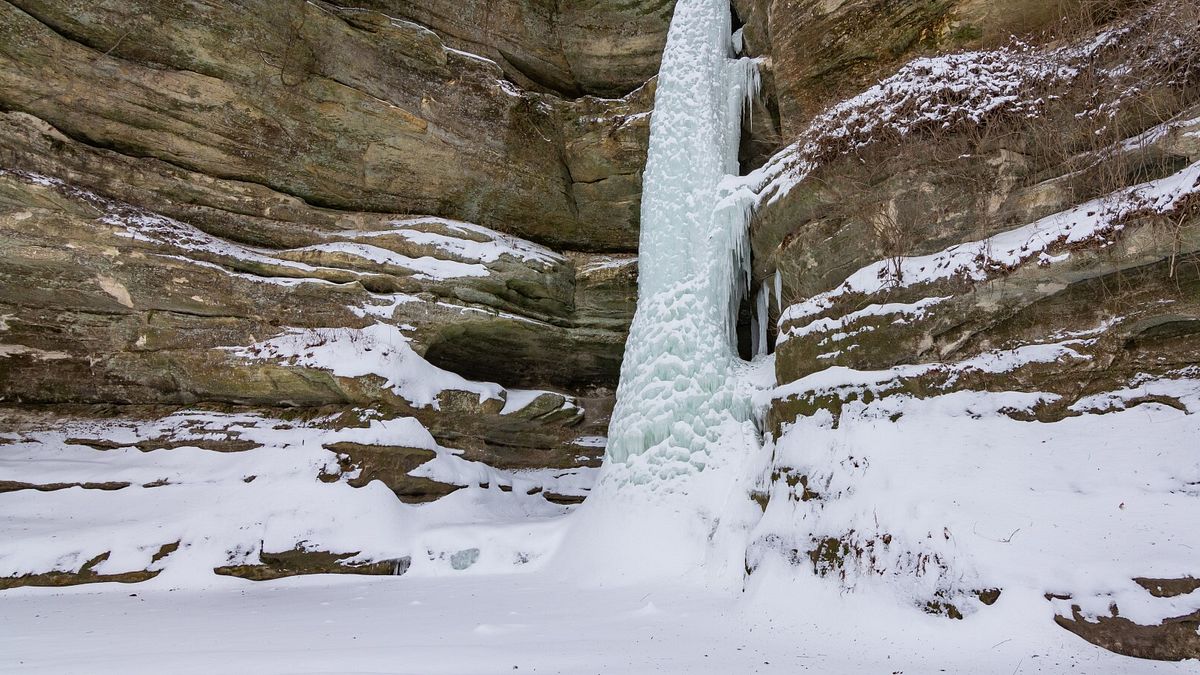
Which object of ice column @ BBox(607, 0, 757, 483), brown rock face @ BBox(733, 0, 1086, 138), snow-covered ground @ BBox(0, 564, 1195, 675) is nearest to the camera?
snow-covered ground @ BBox(0, 564, 1195, 675)

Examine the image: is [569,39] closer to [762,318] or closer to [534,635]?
[762,318]

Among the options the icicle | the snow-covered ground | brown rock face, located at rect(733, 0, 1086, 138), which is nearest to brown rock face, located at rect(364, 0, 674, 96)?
brown rock face, located at rect(733, 0, 1086, 138)

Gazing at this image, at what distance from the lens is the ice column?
805cm

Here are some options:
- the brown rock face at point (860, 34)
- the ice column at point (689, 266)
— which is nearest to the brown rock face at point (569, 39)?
the ice column at point (689, 266)

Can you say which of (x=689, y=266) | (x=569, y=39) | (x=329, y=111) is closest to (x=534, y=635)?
(x=689, y=266)

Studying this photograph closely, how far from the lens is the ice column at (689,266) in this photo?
805cm

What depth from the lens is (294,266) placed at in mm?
10133

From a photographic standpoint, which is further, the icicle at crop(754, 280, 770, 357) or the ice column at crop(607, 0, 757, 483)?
the icicle at crop(754, 280, 770, 357)

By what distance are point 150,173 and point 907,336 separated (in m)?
10.6

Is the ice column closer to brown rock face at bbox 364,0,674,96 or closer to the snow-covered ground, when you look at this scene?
the snow-covered ground

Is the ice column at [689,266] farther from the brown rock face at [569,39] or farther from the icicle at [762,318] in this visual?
the brown rock face at [569,39]

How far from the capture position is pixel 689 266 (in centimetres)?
898

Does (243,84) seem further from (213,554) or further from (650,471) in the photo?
(650,471)

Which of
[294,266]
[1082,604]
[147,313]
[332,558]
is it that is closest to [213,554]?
[332,558]
